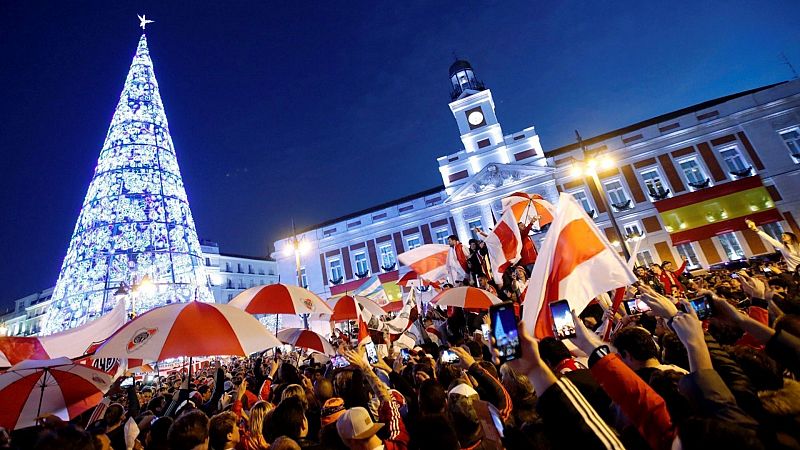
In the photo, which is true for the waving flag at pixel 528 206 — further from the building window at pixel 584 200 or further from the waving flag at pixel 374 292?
the building window at pixel 584 200

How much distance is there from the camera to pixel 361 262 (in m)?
41.3

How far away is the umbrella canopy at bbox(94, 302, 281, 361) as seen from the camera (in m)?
4.20

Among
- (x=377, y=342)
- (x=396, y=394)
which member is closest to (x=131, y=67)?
(x=377, y=342)

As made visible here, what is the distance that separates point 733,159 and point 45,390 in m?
42.5

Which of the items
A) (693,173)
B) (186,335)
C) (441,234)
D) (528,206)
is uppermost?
(441,234)

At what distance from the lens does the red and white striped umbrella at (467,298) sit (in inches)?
299

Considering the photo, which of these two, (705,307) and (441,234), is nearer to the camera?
(705,307)

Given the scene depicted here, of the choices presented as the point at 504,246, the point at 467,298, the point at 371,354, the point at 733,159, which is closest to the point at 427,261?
the point at 504,246

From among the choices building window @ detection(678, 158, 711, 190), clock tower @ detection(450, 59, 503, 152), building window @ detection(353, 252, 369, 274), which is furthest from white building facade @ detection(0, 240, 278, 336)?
building window @ detection(678, 158, 711, 190)

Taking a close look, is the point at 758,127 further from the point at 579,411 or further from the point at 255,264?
the point at 255,264

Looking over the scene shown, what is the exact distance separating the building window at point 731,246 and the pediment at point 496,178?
13875 mm

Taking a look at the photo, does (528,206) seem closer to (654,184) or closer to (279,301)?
(279,301)

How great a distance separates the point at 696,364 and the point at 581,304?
5.74ft

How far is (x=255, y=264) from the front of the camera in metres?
70.0
